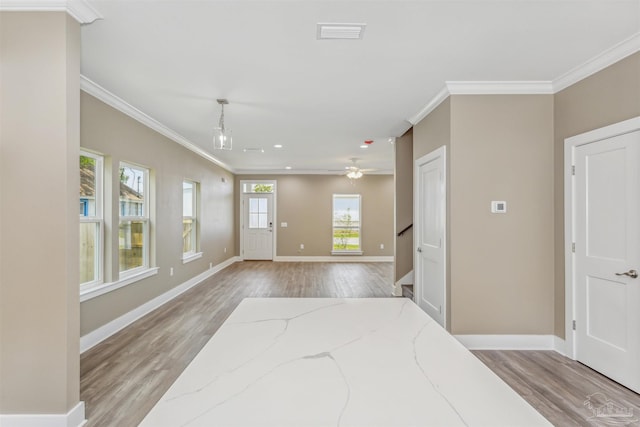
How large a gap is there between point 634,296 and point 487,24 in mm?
2276

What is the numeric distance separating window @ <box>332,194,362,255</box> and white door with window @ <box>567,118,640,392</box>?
635 cm

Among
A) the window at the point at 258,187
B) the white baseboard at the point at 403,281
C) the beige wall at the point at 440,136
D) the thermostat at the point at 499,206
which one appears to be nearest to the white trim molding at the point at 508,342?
the beige wall at the point at 440,136

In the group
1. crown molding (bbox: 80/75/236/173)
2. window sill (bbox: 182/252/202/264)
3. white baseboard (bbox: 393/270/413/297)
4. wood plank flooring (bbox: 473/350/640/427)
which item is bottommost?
wood plank flooring (bbox: 473/350/640/427)

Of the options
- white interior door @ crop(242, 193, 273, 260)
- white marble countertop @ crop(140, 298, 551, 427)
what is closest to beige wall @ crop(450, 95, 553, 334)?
white marble countertop @ crop(140, 298, 551, 427)

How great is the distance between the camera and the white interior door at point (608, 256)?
245 cm

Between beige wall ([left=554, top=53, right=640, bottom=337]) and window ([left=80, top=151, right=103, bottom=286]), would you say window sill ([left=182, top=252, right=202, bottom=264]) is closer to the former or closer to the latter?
window ([left=80, top=151, right=103, bottom=286])

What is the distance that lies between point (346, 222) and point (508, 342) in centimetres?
616

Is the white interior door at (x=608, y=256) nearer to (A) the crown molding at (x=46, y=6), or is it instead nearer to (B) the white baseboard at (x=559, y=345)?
(B) the white baseboard at (x=559, y=345)

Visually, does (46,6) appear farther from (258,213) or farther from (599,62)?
(258,213)

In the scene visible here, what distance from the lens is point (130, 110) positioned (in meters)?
3.77

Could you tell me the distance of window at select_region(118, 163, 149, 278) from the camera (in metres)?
3.98

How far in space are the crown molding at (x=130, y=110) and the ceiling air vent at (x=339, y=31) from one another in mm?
2272

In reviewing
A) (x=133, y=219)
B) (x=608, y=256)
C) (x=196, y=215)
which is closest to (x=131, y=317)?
(x=133, y=219)

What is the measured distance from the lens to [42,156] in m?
1.95
